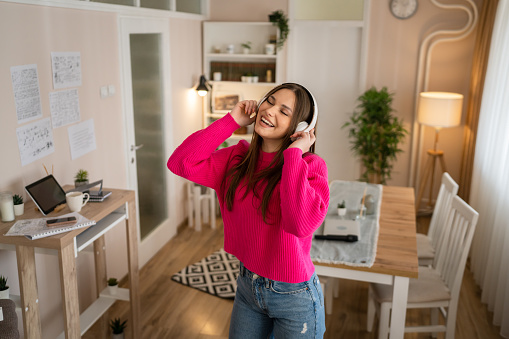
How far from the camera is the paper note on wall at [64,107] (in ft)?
8.84

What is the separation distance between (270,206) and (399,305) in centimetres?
114

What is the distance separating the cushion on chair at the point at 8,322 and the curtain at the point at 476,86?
3.82 metres

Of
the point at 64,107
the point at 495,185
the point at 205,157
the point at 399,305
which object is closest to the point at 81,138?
the point at 64,107

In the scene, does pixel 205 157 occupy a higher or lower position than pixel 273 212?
higher

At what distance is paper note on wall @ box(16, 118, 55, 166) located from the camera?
247cm

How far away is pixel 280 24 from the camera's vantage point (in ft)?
15.4

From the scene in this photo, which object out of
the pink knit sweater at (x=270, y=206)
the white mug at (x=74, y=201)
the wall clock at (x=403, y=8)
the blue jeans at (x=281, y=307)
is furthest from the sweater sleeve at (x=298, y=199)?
the wall clock at (x=403, y=8)

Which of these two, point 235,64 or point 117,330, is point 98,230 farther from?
point 235,64

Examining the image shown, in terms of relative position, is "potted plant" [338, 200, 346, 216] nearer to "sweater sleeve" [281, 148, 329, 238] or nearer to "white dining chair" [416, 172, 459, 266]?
"white dining chair" [416, 172, 459, 266]

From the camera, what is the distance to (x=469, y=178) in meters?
→ 4.45

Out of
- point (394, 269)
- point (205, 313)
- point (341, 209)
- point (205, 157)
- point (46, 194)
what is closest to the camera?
point (205, 157)

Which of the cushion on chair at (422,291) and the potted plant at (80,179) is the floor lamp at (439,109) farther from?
the potted plant at (80,179)

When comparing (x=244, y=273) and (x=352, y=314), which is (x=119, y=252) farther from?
(x=244, y=273)

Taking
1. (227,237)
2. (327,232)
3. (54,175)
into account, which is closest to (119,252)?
(54,175)
